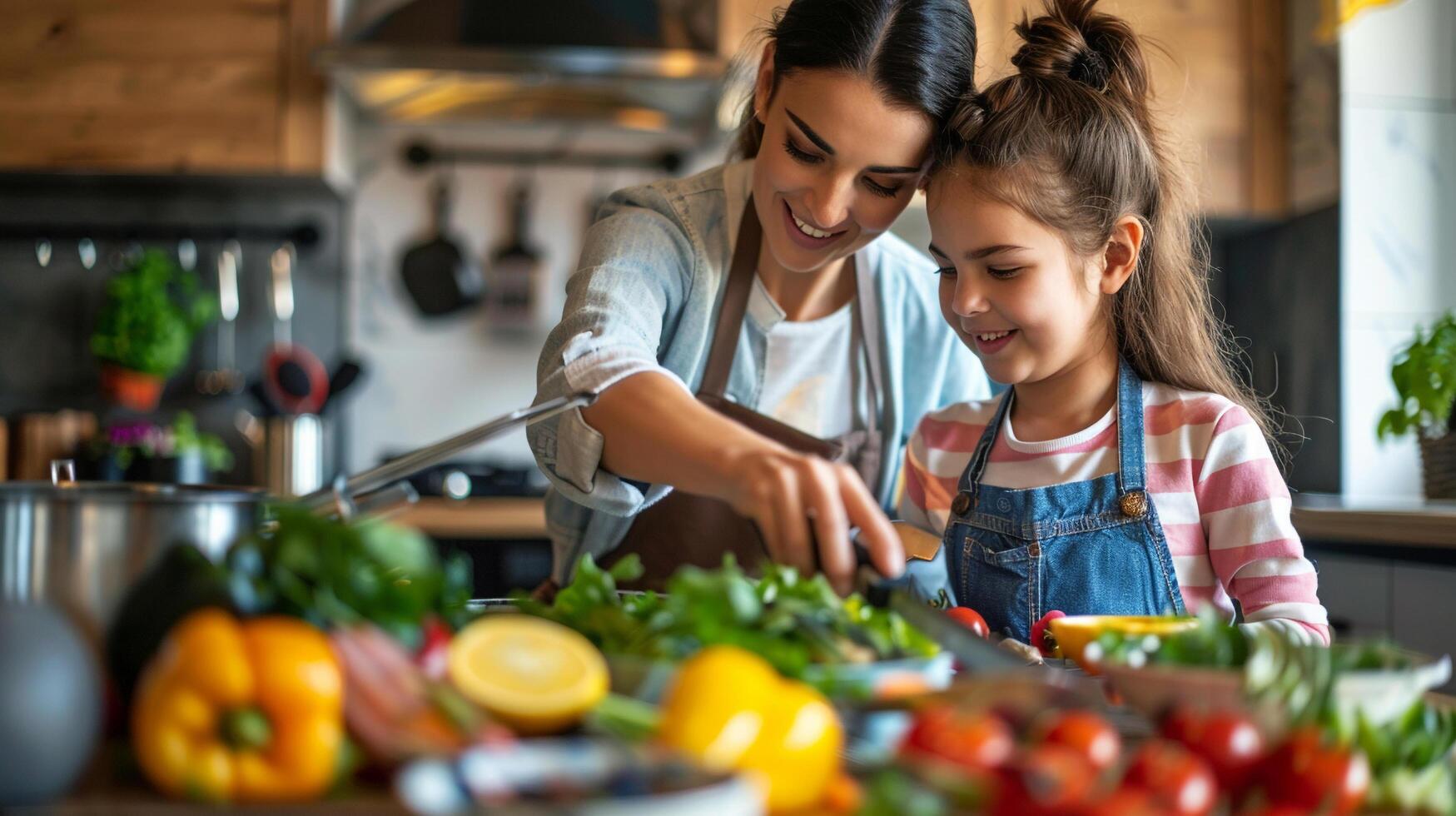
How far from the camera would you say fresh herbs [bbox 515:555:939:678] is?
631 millimetres

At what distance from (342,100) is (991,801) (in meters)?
2.67

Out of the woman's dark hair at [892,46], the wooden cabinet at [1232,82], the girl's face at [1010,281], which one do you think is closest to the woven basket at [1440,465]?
the girl's face at [1010,281]

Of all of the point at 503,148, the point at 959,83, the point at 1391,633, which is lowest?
the point at 1391,633

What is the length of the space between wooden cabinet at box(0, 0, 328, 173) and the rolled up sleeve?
153cm

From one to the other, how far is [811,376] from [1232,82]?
183 centimetres

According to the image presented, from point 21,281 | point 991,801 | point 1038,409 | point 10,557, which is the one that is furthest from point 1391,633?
point 21,281

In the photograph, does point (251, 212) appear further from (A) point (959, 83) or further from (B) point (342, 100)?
(A) point (959, 83)

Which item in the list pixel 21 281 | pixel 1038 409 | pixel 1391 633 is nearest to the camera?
pixel 1038 409

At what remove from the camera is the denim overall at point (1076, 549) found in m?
Answer: 1.21

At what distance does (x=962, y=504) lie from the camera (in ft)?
4.46

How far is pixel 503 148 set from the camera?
3043 millimetres

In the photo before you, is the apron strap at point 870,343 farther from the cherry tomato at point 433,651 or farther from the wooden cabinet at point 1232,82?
the wooden cabinet at point 1232,82

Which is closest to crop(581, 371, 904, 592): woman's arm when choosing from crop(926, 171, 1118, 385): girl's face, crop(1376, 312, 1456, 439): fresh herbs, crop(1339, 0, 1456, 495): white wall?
crop(926, 171, 1118, 385): girl's face

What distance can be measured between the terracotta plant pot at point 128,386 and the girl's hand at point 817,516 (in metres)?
2.44
